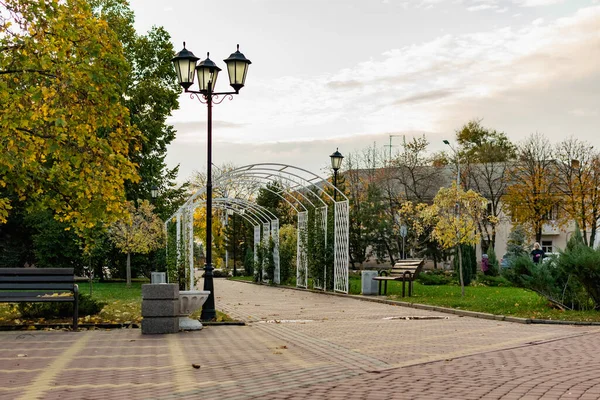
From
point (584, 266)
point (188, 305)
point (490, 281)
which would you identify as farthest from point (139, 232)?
point (584, 266)

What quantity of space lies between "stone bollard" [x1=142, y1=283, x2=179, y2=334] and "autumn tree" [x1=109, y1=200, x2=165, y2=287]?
24.0m

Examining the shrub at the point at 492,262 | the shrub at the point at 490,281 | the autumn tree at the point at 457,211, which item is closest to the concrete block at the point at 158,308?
the autumn tree at the point at 457,211

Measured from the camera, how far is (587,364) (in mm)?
8547

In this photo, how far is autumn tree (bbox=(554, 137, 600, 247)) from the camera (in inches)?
1959

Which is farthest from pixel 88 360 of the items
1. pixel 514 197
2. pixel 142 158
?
pixel 514 197

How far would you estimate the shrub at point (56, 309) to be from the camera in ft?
45.3

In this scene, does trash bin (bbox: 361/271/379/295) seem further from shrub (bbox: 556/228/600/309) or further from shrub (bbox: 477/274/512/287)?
shrub (bbox: 477/274/512/287)

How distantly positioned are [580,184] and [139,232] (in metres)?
29.7

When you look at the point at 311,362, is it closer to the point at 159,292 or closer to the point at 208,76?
the point at 159,292

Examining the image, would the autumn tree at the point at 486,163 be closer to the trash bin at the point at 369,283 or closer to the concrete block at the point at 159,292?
the trash bin at the point at 369,283

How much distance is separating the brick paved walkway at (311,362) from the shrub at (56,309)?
1820 mm

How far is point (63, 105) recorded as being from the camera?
13844 millimetres

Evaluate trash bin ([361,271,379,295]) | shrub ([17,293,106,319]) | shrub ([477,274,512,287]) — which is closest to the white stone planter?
shrub ([17,293,106,319])

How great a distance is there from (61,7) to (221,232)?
47.8 meters
